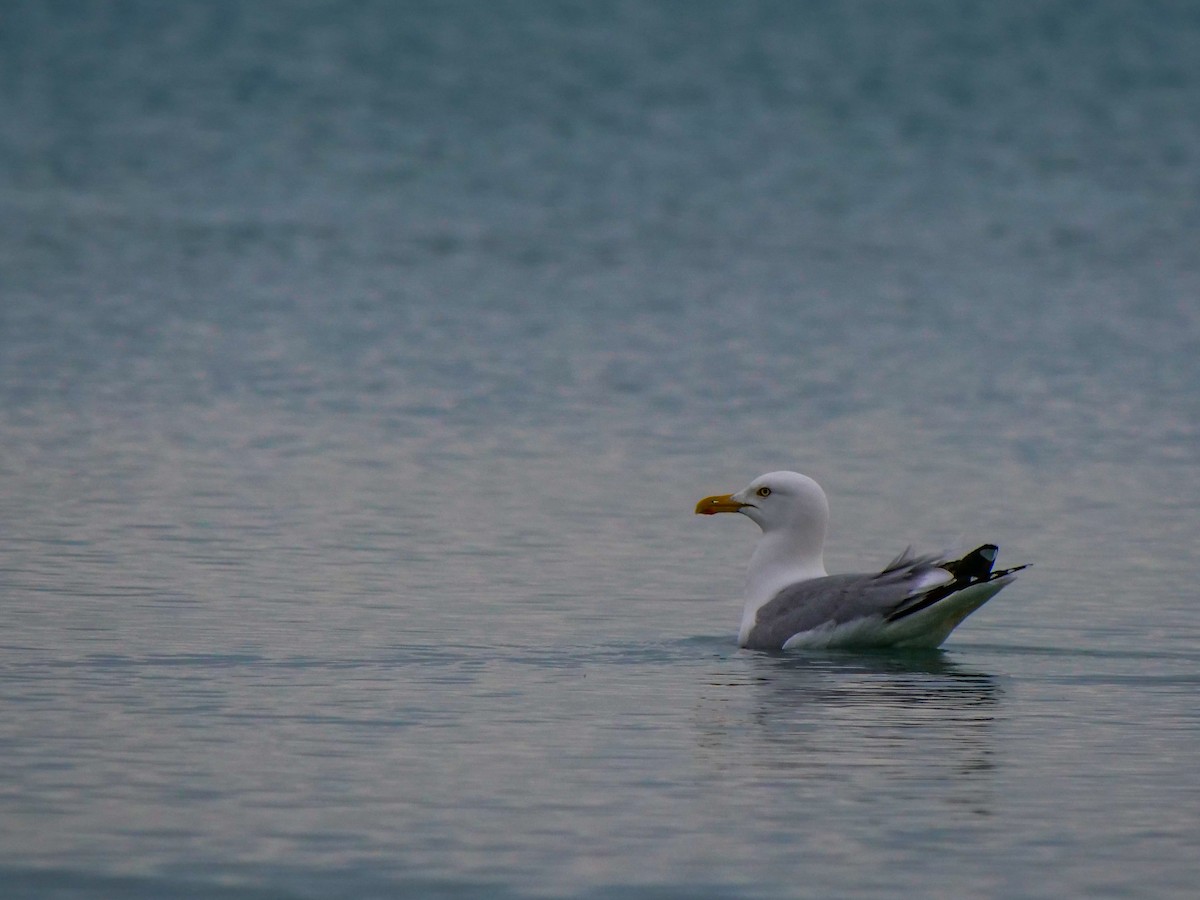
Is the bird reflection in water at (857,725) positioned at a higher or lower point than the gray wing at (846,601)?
lower

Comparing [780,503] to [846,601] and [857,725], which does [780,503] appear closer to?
[846,601]

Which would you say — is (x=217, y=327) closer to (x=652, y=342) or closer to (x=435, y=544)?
A: (x=652, y=342)

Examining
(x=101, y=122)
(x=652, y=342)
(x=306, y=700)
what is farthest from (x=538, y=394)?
(x=101, y=122)

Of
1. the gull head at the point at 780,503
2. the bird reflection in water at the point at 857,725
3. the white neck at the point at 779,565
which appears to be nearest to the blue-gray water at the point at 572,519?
the bird reflection in water at the point at 857,725

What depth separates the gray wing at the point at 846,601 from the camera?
14.2 meters

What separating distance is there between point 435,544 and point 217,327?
11.4 m

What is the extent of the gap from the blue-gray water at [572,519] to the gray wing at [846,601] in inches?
9.5

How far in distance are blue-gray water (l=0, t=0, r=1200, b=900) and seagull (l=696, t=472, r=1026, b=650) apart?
21 centimetres

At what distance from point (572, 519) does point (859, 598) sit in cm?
403

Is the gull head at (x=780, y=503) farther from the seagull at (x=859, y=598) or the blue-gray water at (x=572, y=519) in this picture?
the blue-gray water at (x=572, y=519)

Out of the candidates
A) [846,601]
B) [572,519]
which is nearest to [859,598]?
[846,601]

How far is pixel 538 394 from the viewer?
78.2 ft

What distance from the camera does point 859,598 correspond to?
14344mm

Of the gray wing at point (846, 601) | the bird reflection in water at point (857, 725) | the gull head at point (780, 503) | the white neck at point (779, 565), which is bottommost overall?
the bird reflection in water at point (857, 725)
